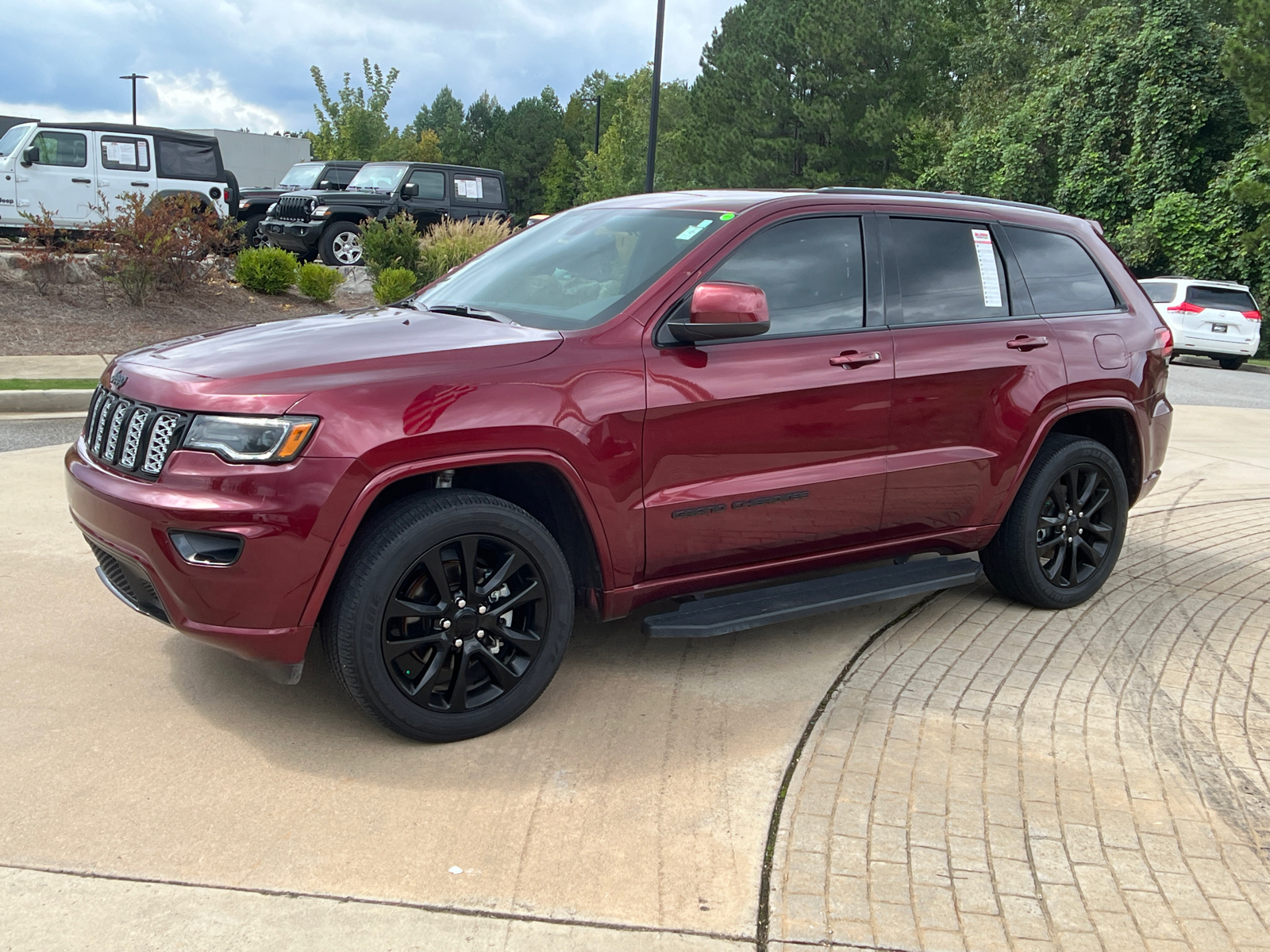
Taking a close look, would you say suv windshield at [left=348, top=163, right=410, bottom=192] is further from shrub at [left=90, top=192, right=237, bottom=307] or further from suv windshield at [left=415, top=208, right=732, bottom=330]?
suv windshield at [left=415, top=208, right=732, bottom=330]

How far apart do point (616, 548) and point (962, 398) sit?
168cm

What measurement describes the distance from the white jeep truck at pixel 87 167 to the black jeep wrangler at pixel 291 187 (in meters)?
1.38

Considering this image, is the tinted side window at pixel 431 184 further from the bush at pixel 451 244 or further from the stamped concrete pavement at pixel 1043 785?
the stamped concrete pavement at pixel 1043 785

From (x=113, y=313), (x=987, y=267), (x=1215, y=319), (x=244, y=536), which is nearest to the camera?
(x=244, y=536)

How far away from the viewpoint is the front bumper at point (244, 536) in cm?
339

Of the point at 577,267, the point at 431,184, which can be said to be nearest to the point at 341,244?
the point at 431,184

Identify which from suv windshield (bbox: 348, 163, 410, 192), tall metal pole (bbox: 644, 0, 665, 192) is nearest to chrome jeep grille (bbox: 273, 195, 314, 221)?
suv windshield (bbox: 348, 163, 410, 192)

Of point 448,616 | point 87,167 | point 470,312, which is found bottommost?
point 448,616

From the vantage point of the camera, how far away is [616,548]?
13.1ft

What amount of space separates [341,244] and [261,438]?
17.1 m

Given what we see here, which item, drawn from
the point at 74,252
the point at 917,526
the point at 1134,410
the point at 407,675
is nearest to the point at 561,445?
Answer: the point at 407,675

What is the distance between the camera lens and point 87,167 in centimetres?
1973

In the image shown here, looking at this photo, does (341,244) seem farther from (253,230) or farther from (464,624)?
(464,624)

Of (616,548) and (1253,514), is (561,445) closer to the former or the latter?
(616,548)
